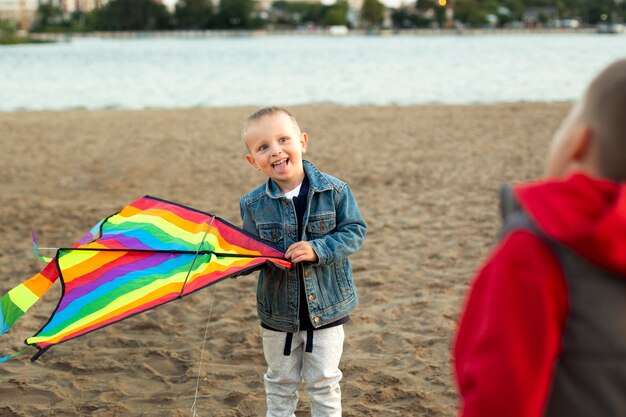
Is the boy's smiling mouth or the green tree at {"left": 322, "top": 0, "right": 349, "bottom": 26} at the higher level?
the green tree at {"left": 322, "top": 0, "right": 349, "bottom": 26}

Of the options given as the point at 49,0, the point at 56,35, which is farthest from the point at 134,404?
the point at 49,0

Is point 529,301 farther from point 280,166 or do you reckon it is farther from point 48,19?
point 48,19

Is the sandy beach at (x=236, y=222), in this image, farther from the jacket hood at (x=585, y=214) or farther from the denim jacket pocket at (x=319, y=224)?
the jacket hood at (x=585, y=214)

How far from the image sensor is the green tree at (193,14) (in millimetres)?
147500

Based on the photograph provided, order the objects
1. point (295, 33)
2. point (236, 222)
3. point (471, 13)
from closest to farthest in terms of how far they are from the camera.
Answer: point (236, 222), point (471, 13), point (295, 33)

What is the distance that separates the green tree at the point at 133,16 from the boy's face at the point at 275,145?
149m

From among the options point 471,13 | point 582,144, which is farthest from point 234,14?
point 582,144

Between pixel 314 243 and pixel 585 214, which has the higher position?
pixel 585 214

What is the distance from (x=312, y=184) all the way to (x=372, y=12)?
167 m

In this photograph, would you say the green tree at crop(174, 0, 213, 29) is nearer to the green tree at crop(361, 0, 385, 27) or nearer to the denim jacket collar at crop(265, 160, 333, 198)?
the green tree at crop(361, 0, 385, 27)

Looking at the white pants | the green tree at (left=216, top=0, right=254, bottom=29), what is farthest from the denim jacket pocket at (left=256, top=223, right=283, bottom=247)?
the green tree at (left=216, top=0, right=254, bottom=29)

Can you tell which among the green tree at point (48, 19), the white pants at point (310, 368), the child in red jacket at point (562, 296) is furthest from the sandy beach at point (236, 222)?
the green tree at point (48, 19)

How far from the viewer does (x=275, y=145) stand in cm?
318

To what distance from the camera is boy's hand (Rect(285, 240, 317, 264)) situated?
3066 millimetres
